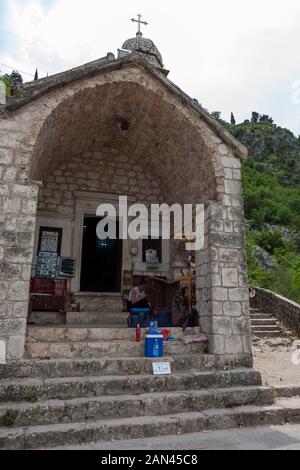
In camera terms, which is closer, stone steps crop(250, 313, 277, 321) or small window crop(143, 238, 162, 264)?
small window crop(143, 238, 162, 264)

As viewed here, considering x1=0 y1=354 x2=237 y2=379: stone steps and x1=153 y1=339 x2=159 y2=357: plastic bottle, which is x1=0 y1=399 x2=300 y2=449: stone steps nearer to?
x1=0 y1=354 x2=237 y2=379: stone steps

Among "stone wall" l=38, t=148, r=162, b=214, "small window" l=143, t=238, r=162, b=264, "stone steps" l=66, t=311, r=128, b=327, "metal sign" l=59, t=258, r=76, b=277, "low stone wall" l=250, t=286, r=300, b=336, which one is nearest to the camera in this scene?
"stone steps" l=66, t=311, r=128, b=327

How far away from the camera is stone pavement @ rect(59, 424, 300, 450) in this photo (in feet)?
11.1

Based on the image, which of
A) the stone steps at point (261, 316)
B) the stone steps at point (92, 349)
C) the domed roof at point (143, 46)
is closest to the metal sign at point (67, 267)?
the stone steps at point (92, 349)

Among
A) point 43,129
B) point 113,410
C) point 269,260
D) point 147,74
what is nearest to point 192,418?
point 113,410

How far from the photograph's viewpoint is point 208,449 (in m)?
3.35

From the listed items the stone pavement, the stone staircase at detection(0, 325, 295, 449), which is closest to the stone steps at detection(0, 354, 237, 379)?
the stone staircase at detection(0, 325, 295, 449)

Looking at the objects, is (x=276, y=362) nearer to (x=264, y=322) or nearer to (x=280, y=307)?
(x=264, y=322)

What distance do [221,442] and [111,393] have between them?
1.46 metres

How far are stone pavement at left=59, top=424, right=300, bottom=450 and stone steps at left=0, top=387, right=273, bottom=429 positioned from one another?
439mm

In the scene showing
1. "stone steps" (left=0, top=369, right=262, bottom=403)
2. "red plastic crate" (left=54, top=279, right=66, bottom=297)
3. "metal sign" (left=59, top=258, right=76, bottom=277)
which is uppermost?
"metal sign" (left=59, top=258, right=76, bottom=277)

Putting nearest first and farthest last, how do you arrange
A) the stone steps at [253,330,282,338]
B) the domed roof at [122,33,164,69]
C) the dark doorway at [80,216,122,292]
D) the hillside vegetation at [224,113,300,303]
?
the dark doorway at [80,216,122,292] → the stone steps at [253,330,282,338] → the domed roof at [122,33,164,69] → the hillside vegetation at [224,113,300,303]

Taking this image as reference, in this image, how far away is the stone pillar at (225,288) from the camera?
5203mm

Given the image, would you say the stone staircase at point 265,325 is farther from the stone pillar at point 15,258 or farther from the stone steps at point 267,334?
the stone pillar at point 15,258
